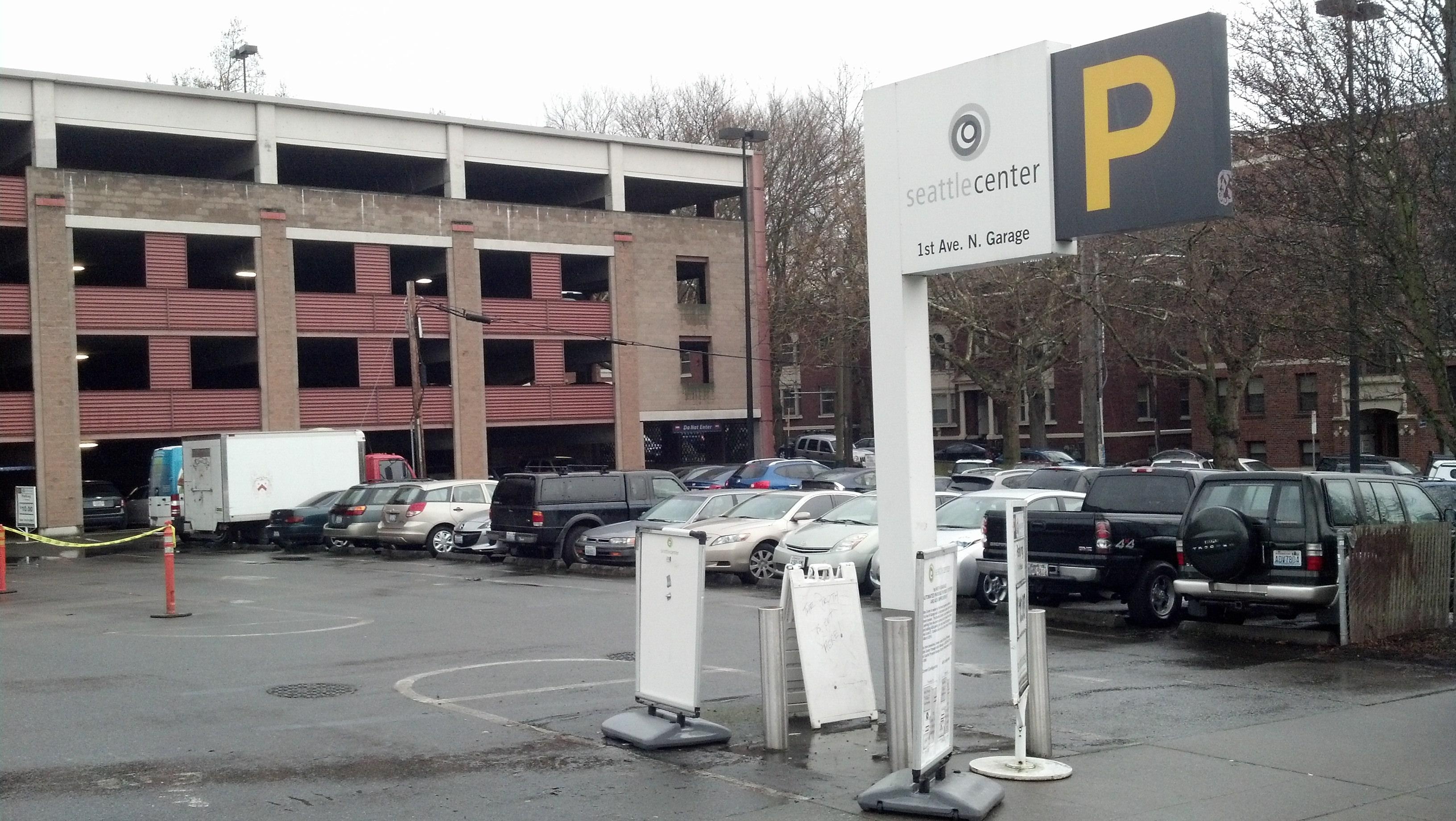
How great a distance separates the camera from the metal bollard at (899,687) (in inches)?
290

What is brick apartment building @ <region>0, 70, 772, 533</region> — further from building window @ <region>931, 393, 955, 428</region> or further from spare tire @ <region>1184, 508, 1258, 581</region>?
spare tire @ <region>1184, 508, 1258, 581</region>

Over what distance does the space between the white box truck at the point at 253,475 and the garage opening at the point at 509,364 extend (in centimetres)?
1538

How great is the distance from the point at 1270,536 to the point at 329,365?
4086 cm

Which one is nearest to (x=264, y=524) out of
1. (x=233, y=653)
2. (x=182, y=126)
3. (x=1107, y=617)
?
(x=182, y=126)

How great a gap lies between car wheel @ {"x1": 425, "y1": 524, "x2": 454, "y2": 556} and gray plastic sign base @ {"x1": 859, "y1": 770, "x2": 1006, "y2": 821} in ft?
72.3

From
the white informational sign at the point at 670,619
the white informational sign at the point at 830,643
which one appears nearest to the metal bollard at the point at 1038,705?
the white informational sign at the point at 830,643

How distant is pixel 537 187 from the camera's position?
169ft

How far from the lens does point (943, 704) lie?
286 inches

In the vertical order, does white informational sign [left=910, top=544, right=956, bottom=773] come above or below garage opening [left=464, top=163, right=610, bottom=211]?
below

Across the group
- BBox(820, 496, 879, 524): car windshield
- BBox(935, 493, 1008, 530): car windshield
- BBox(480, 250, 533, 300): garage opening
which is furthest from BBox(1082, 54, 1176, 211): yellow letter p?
BBox(480, 250, 533, 300): garage opening

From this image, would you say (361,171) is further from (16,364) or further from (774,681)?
(774,681)

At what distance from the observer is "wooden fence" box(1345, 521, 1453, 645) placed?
12773 millimetres

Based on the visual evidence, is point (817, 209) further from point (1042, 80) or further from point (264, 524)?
point (1042, 80)

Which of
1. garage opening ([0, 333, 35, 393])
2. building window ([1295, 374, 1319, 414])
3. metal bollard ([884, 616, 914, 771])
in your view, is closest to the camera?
metal bollard ([884, 616, 914, 771])
